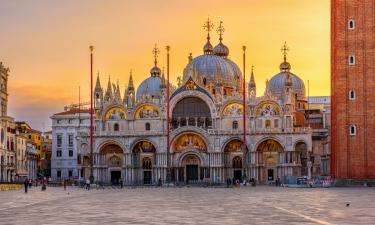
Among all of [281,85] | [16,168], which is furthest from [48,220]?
[281,85]

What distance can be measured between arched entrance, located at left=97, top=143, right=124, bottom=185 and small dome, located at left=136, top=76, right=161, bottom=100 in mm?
18615

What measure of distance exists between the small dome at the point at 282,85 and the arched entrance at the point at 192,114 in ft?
75.2

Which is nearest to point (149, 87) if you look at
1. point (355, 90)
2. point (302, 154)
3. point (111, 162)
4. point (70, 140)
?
point (70, 140)

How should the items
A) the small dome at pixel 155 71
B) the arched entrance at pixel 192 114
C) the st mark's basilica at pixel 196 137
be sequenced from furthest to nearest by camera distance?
1. the small dome at pixel 155 71
2. the arched entrance at pixel 192 114
3. the st mark's basilica at pixel 196 137

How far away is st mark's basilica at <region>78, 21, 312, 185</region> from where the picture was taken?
3605 inches

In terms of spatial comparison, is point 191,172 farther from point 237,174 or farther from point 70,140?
point 70,140

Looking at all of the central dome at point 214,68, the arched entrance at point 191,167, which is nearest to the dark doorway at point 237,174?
the arched entrance at point 191,167

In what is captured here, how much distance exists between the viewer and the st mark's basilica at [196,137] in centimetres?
9156

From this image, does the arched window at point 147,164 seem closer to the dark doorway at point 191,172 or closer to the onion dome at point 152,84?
the dark doorway at point 191,172

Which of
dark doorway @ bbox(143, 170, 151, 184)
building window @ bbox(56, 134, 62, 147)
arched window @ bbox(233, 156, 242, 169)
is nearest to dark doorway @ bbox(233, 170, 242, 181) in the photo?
arched window @ bbox(233, 156, 242, 169)

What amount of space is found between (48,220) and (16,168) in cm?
8125

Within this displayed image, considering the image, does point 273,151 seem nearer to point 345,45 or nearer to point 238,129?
point 238,129

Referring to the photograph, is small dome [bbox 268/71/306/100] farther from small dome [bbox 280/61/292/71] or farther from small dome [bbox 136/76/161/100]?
small dome [bbox 136/76/161/100]

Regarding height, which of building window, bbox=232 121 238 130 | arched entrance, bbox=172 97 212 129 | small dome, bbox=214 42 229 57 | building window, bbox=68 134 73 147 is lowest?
building window, bbox=68 134 73 147
